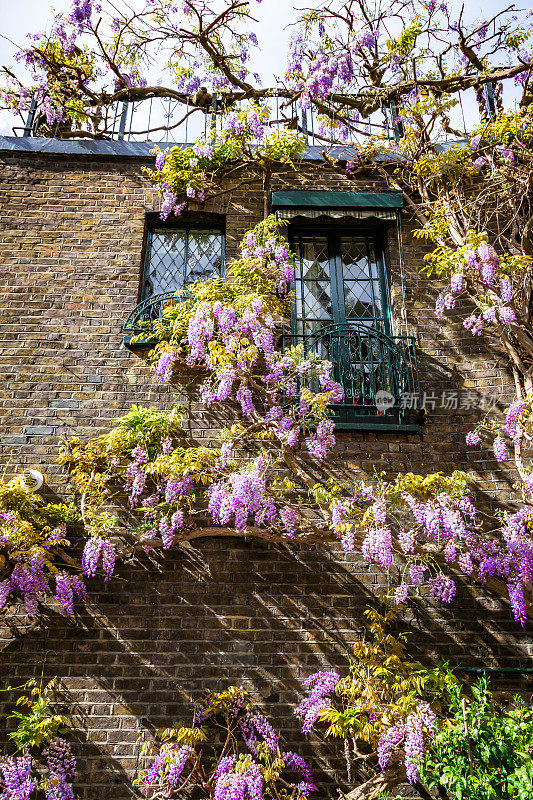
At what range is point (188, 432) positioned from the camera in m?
4.95

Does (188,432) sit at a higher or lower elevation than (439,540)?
higher

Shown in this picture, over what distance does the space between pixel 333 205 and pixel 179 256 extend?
140cm

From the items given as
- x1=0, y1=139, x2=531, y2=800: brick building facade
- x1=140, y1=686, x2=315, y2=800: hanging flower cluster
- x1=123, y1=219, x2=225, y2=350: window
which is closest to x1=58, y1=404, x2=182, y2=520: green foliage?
x1=0, y1=139, x2=531, y2=800: brick building facade

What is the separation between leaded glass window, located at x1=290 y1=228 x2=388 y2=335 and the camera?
5449 millimetres

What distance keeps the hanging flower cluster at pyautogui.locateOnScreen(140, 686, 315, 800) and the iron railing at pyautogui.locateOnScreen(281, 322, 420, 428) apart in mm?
2104

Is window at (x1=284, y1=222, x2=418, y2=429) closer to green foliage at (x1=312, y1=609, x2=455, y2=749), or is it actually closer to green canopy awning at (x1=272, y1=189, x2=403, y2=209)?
green canopy awning at (x1=272, y1=189, x2=403, y2=209)

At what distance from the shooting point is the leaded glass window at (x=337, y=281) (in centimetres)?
545

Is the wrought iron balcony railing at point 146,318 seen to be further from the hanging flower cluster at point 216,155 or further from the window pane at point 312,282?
the window pane at point 312,282

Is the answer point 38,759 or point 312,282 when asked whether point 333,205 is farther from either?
point 38,759

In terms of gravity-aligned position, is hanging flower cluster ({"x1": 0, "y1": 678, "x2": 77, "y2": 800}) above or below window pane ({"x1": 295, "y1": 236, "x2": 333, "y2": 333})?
below

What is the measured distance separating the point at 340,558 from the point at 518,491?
4.71 ft

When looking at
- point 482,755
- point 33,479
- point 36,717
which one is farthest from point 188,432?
point 482,755

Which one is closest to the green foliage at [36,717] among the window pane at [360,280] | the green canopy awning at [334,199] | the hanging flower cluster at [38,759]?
the hanging flower cluster at [38,759]

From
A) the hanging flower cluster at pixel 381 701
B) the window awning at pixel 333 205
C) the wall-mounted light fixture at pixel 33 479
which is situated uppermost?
the window awning at pixel 333 205
